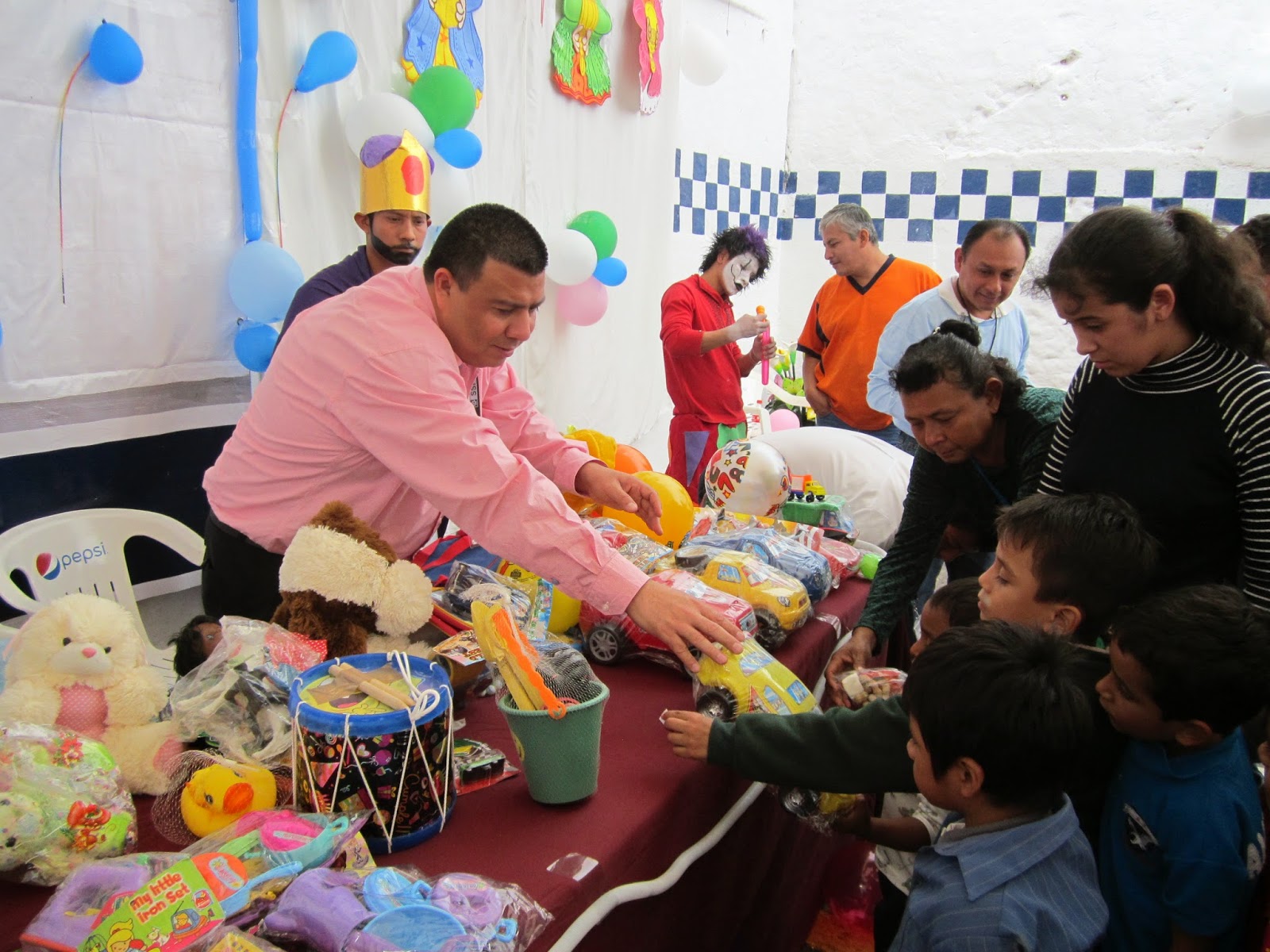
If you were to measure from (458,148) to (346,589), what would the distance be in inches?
81.2

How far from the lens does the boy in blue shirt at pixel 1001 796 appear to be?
102cm

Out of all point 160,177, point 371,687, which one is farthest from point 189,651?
point 160,177

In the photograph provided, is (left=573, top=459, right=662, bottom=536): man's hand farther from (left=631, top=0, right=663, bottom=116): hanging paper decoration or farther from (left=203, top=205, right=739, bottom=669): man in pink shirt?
(left=631, top=0, right=663, bottom=116): hanging paper decoration

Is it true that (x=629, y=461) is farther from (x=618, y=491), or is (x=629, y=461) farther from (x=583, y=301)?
(x=583, y=301)

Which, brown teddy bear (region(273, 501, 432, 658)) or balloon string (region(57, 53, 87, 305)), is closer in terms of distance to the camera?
brown teddy bear (region(273, 501, 432, 658))

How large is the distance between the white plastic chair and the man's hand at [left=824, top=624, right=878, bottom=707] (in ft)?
4.87

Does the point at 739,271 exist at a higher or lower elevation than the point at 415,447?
higher

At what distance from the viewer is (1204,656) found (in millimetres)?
1114

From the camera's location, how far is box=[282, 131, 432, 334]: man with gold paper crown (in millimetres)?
2461

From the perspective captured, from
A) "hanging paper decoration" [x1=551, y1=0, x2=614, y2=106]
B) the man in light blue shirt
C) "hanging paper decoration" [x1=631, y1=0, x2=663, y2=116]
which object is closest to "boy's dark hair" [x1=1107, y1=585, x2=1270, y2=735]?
the man in light blue shirt

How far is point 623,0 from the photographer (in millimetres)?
4000

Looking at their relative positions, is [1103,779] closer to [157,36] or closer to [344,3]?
[157,36]

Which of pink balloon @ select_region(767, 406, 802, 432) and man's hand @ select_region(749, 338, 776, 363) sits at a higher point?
man's hand @ select_region(749, 338, 776, 363)

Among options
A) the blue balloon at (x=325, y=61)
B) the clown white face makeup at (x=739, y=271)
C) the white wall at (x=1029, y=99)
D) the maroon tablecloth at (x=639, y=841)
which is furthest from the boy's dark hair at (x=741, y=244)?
the maroon tablecloth at (x=639, y=841)
